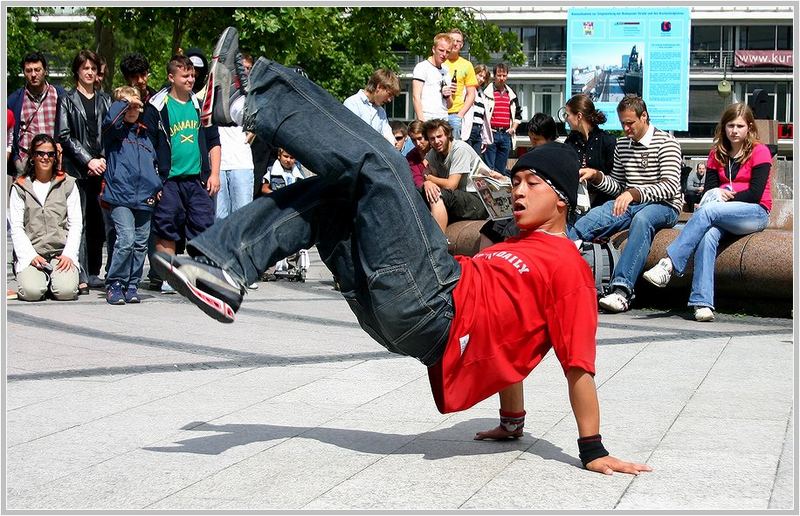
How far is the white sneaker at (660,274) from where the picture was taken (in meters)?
9.70

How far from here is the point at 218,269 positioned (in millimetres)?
4422

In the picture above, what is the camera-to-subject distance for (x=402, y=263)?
4613mm

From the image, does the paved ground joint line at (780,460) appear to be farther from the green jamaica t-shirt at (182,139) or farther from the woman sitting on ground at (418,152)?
the woman sitting on ground at (418,152)

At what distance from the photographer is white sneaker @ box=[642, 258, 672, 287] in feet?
31.8

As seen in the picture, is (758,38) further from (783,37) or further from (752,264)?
(752,264)

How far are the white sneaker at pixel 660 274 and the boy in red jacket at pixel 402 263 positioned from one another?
5.09 metres

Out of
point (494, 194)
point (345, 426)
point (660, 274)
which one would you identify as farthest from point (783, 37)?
point (345, 426)

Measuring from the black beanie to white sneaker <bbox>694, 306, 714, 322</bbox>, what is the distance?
16.7 ft

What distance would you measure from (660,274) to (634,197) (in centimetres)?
90

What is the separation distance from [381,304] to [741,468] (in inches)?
61.0

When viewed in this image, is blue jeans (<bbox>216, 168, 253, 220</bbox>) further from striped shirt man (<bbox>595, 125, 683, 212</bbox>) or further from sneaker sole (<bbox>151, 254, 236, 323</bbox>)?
sneaker sole (<bbox>151, 254, 236, 323</bbox>)

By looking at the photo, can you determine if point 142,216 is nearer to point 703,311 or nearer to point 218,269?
point 703,311

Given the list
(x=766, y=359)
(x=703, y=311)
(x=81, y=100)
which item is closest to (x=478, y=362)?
(x=766, y=359)

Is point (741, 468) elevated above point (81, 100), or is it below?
below
